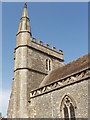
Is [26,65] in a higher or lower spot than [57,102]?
higher

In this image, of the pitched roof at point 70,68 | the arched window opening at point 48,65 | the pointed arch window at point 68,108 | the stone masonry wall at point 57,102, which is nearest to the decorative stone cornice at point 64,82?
the stone masonry wall at point 57,102

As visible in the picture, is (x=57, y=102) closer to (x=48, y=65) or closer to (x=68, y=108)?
(x=68, y=108)

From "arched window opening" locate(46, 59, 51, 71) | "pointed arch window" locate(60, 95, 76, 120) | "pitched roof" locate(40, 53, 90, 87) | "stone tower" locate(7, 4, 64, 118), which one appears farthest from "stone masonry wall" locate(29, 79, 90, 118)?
"arched window opening" locate(46, 59, 51, 71)

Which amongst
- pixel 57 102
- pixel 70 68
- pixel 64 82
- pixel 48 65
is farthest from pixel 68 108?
pixel 48 65

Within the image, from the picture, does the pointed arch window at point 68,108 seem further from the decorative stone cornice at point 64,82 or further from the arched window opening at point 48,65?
the arched window opening at point 48,65

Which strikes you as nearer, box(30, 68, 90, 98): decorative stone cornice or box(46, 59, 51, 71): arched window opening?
box(30, 68, 90, 98): decorative stone cornice

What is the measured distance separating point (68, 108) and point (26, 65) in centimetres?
604

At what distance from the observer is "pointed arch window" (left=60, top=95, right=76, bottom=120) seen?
1314cm

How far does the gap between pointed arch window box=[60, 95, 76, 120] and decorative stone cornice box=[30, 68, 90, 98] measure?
3.38 feet

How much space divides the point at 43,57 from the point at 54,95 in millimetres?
6276

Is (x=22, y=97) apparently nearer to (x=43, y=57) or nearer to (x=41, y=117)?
(x=41, y=117)

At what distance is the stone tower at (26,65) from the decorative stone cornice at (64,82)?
1.04 metres

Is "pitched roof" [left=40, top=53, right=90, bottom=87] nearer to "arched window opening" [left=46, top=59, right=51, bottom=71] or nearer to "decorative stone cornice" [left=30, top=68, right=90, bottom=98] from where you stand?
"arched window opening" [left=46, top=59, right=51, bottom=71]

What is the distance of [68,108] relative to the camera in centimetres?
1354
